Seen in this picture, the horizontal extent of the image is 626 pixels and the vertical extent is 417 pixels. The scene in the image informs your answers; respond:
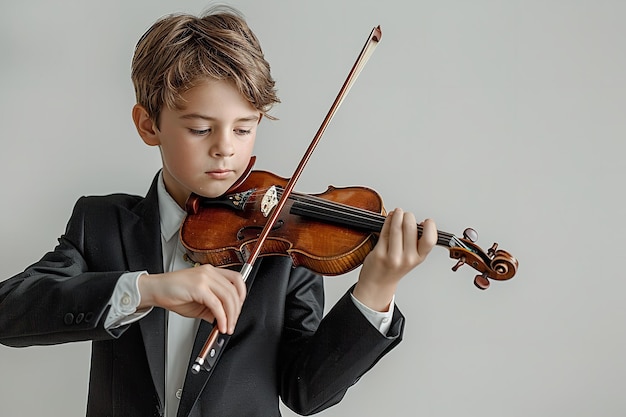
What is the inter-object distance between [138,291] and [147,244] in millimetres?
217

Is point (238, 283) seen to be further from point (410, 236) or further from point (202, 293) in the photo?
point (410, 236)

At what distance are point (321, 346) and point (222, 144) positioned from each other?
0.32 metres

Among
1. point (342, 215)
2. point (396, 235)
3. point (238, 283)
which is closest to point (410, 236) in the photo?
point (396, 235)

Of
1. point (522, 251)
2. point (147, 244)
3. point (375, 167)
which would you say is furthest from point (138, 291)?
point (522, 251)

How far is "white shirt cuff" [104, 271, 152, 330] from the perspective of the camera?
1.07 metres

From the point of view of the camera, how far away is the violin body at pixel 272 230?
110cm

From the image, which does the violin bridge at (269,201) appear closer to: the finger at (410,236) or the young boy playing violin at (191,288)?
the young boy playing violin at (191,288)

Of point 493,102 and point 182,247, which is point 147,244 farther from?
point 493,102

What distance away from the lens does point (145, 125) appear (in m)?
1.27

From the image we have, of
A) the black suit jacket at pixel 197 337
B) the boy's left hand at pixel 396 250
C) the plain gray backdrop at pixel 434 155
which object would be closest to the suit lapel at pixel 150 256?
the black suit jacket at pixel 197 337

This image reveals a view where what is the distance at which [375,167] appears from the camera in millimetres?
1658

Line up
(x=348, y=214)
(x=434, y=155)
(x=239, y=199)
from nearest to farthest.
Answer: (x=348, y=214) → (x=239, y=199) → (x=434, y=155)

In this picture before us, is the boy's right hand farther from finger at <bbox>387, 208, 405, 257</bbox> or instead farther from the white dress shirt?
finger at <bbox>387, 208, 405, 257</bbox>

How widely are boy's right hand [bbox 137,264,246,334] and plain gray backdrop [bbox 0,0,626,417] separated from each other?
2.19 ft
